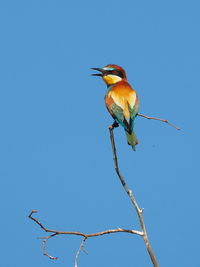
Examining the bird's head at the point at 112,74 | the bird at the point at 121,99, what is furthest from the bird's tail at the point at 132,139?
the bird's head at the point at 112,74

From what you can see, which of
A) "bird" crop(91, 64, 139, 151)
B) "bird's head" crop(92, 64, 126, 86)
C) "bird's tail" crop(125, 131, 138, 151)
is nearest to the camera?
"bird's tail" crop(125, 131, 138, 151)

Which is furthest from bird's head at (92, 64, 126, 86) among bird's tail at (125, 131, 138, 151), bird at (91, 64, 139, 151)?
bird's tail at (125, 131, 138, 151)

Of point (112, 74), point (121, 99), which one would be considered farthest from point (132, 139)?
point (112, 74)

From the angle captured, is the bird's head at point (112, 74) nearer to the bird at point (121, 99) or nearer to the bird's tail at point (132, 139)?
the bird at point (121, 99)

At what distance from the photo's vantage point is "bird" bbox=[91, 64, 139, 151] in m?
3.93

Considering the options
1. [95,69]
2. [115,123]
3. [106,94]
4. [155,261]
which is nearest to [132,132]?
[115,123]

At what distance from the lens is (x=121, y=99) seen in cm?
421

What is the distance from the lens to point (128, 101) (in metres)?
4.17

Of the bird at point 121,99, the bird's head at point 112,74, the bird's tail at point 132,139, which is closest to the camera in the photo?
the bird's tail at point 132,139

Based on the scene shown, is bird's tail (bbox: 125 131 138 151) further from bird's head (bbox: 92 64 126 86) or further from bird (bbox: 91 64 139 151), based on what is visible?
bird's head (bbox: 92 64 126 86)

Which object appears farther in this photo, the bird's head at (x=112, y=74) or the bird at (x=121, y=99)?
the bird's head at (x=112, y=74)

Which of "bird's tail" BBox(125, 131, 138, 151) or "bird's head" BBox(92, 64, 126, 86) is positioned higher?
"bird's head" BBox(92, 64, 126, 86)

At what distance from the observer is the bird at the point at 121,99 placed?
3.93m

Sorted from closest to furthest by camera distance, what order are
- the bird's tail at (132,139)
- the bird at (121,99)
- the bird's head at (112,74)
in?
the bird's tail at (132,139) → the bird at (121,99) → the bird's head at (112,74)
